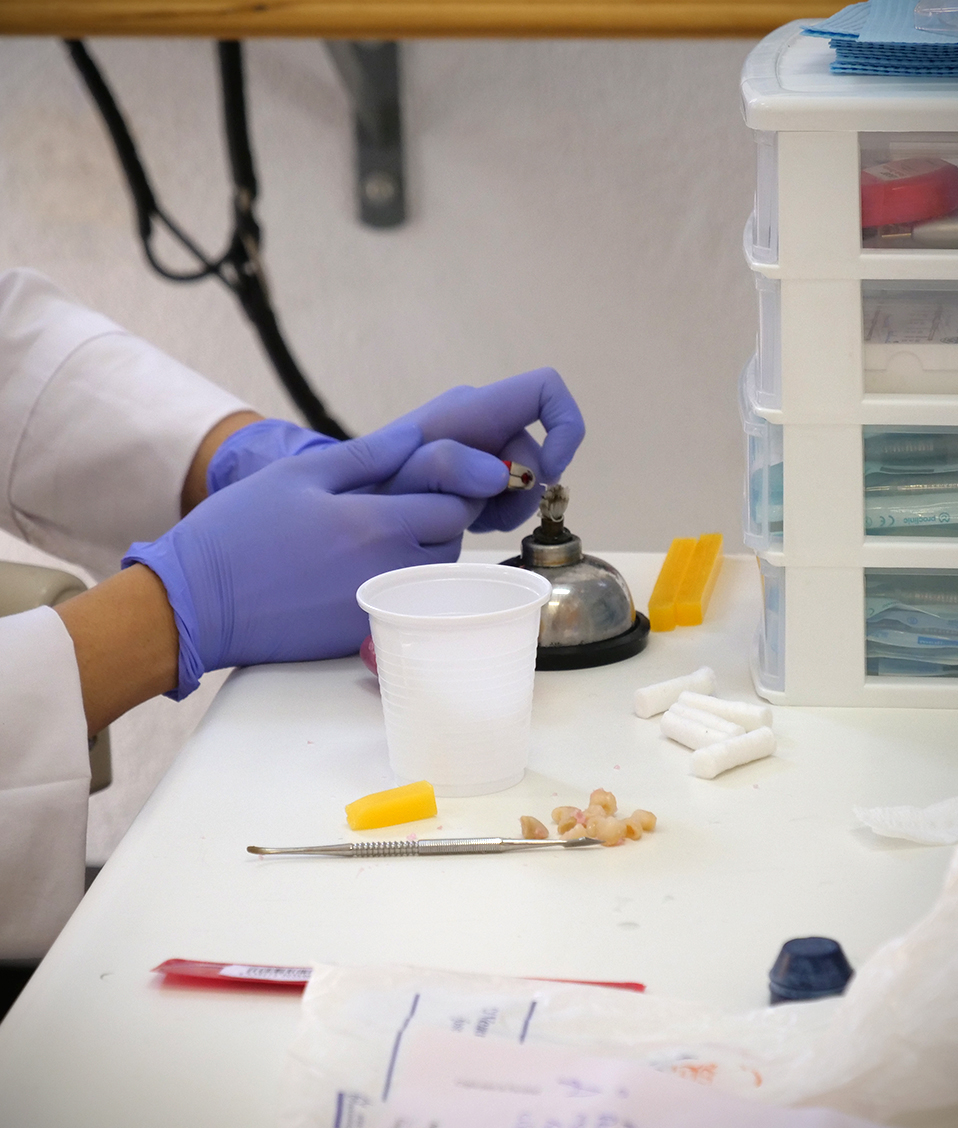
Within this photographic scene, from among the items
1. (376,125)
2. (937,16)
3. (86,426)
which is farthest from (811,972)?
(376,125)

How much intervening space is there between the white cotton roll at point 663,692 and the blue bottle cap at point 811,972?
294 mm

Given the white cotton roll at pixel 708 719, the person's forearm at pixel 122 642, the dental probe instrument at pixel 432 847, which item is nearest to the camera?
the dental probe instrument at pixel 432 847

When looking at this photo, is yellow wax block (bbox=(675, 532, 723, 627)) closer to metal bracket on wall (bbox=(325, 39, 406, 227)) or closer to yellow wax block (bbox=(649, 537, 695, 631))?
yellow wax block (bbox=(649, 537, 695, 631))

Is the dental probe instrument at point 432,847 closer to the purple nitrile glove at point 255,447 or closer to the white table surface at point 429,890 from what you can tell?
the white table surface at point 429,890

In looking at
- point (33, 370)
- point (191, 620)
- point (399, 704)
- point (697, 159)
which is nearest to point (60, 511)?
point (33, 370)

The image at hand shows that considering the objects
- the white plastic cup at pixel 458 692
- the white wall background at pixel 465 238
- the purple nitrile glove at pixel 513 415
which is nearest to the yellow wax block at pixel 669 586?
the purple nitrile glove at pixel 513 415

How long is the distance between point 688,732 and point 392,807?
19 centimetres

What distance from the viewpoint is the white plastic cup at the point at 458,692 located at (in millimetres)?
620

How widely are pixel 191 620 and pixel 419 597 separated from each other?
0.69 ft

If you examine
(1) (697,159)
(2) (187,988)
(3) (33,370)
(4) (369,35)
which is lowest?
(2) (187,988)

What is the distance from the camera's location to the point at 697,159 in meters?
1.81

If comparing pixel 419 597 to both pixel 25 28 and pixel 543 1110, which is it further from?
pixel 25 28

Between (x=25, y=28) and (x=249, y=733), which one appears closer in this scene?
(x=249, y=733)

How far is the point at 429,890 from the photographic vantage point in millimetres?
556
